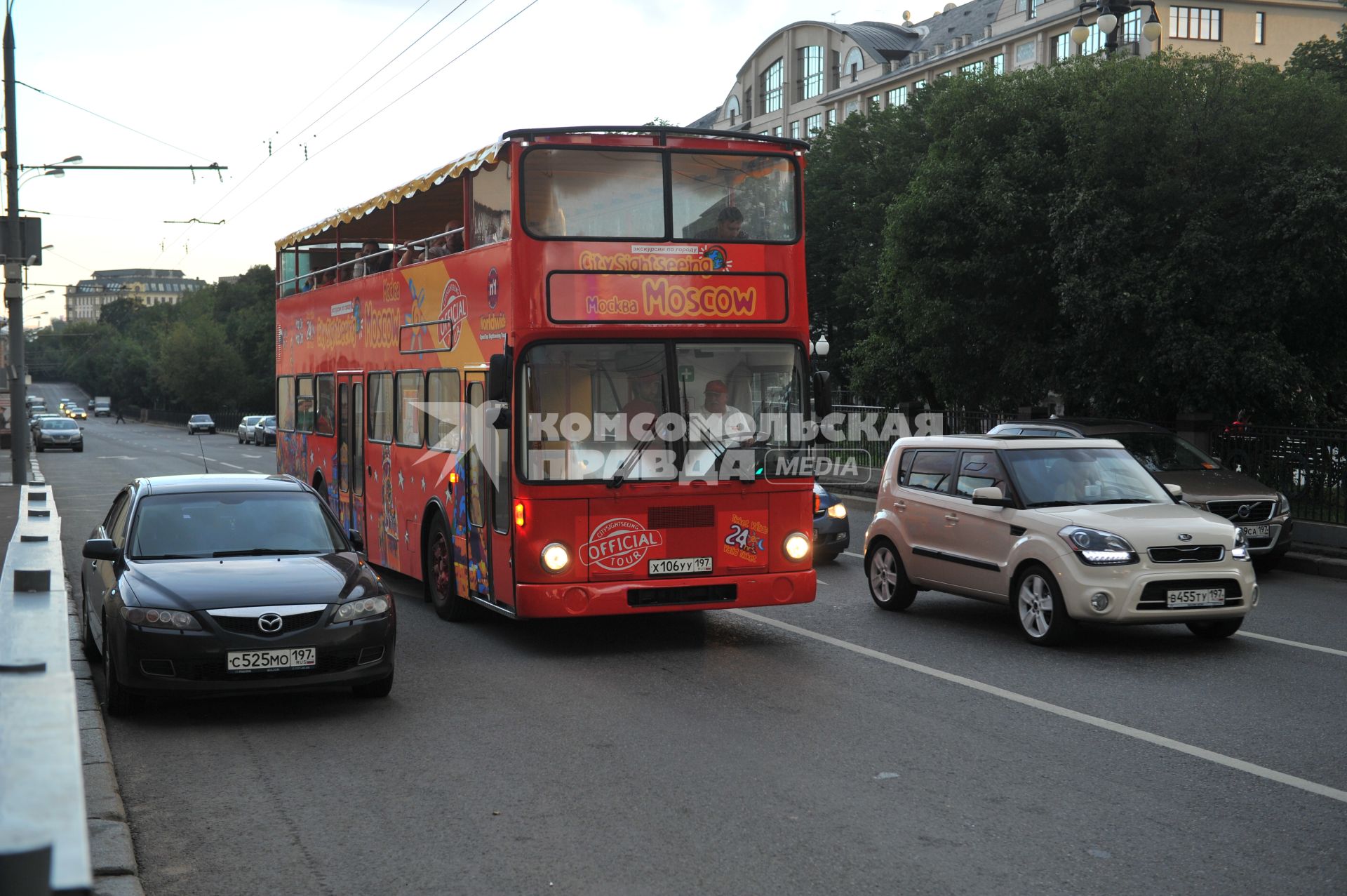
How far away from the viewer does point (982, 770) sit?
22.9 feet

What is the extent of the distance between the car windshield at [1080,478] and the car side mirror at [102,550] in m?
6.84

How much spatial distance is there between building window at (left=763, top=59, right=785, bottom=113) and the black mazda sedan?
87297 millimetres

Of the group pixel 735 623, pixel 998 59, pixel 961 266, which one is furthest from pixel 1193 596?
pixel 998 59

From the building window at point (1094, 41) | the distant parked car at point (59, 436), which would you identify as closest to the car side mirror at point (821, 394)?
the distant parked car at point (59, 436)

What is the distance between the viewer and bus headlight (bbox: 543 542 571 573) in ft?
33.5

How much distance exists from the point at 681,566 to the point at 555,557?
955mm

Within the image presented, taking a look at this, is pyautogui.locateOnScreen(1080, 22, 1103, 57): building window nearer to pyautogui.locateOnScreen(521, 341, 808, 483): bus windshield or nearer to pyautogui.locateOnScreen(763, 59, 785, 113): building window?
pyautogui.locateOnScreen(763, 59, 785, 113): building window

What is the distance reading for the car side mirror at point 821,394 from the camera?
10.7m

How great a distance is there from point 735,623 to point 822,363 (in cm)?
4748

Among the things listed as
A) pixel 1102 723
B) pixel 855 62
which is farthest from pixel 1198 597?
pixel 855 62

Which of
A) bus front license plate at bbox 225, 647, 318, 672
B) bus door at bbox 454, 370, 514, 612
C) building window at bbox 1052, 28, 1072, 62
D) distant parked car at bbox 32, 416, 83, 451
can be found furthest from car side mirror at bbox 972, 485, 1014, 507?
building window at bbox 1052, 28, 1072, 62

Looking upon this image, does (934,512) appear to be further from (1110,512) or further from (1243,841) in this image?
(1243,841)

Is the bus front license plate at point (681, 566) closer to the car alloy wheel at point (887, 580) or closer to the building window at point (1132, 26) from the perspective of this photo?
the car alloy wheel at point (887, 580)

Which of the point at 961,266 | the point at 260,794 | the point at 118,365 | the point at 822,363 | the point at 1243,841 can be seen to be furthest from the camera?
the point at 118,365
